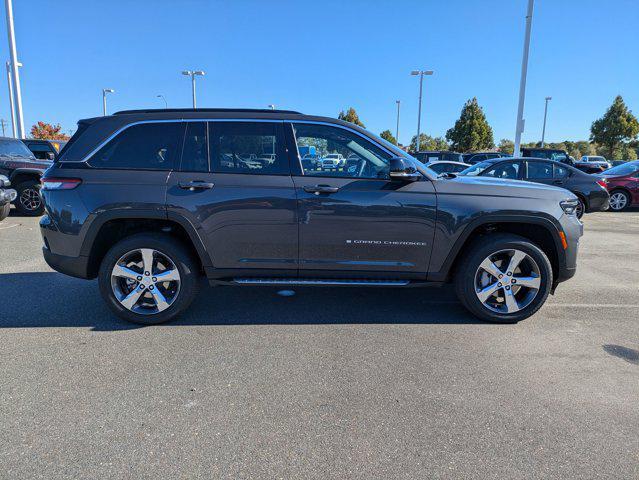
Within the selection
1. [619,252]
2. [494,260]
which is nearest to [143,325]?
[494,260]

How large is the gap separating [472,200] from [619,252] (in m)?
5.20

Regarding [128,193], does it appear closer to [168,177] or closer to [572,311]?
[168,177]

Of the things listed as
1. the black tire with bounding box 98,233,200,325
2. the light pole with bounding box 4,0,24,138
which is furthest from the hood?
the light pole with bounding box 4,0,24,138

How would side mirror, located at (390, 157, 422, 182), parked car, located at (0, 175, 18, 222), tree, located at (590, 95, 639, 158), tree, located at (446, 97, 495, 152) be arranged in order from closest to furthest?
side mirror, located at (390, 157, 422, 182), parked car, located at (0, 175, 18, 222), tree, located at (590, 95, 639, 158), tree, located at (446, 97, 495, 152)

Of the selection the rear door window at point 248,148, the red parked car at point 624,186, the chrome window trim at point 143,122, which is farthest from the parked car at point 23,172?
the red parked car at point 624,186

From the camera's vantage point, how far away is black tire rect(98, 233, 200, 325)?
3752 millimetres

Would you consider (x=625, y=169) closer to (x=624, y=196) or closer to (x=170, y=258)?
(x=624, y=196)

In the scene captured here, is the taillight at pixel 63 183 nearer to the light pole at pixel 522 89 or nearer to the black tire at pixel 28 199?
the black tire at pixel 28 199

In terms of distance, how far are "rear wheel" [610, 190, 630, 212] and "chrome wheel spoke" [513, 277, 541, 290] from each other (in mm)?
11737

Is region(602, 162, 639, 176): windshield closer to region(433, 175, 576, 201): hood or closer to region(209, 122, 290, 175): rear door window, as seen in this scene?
region(433, 175, 576, 201): hood

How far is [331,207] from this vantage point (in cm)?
371

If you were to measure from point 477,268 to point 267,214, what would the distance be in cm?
196

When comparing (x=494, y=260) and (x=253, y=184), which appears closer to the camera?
(x=253, y=184)

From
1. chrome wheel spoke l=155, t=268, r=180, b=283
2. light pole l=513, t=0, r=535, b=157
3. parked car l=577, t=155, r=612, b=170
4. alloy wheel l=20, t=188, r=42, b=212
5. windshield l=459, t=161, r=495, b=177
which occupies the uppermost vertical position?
light pole l=513, t=0, r=535, b=157
